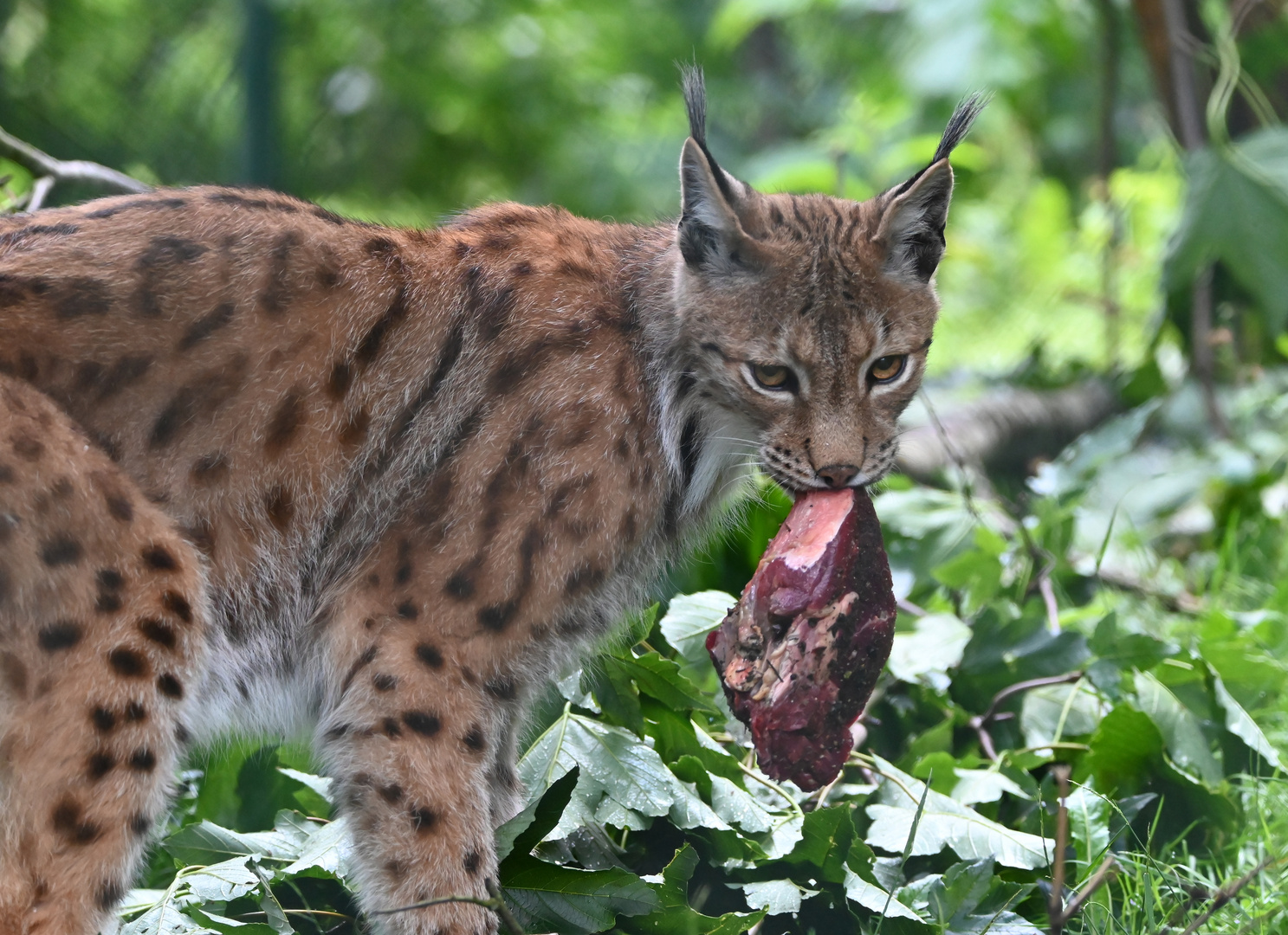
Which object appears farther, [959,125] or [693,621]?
[693,621]

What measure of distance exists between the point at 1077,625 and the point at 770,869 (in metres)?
2.25

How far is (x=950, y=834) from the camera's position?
3.44m

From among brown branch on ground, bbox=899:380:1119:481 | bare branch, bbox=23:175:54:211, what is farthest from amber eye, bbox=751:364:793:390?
brown branch on ground, bbox=899:380:1119:481

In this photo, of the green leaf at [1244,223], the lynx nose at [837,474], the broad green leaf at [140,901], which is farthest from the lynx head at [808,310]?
the green leaf at [1244,223]

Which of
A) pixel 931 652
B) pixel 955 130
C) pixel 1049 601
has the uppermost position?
pixel 955 130

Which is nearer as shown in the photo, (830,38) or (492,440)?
(492,440)

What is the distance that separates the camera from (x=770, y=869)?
11.2ft

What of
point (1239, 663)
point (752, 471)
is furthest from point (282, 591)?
point (1239, 663)

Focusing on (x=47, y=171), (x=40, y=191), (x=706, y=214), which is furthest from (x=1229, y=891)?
(x=47, y=171)

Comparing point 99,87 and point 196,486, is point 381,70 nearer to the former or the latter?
point 99,87

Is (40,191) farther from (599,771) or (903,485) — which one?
(903,485)

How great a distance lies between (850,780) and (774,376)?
1.32 metres

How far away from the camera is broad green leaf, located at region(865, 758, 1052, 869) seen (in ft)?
11.1

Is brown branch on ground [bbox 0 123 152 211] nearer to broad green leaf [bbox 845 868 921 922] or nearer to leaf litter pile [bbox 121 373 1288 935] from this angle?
leaf litter pile [bbox 121 373 1288 935]
